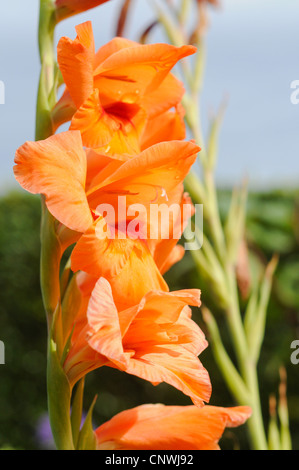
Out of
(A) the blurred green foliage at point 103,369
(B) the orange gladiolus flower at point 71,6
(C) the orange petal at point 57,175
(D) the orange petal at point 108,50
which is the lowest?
(A) the blurred green foliage at point 103,369

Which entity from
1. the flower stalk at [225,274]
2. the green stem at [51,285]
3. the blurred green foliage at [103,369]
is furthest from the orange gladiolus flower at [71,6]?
the blurred green foliage at [103,369]

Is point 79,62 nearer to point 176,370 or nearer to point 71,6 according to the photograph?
point 71,6

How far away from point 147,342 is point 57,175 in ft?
0.73

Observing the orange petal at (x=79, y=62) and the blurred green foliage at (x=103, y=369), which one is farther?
the blurred green foliage at (x=103, y=369)

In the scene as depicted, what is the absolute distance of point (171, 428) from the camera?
76 centimetres

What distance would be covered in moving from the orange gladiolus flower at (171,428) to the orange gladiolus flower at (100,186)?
180 mm

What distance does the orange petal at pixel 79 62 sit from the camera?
0.67 metres

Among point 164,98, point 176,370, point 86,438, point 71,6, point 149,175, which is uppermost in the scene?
point 71,6

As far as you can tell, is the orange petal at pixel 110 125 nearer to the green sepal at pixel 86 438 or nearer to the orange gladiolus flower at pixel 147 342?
the orange gladiolus flower at pixel 147 342

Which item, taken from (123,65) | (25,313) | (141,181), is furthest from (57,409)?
(25,313)
